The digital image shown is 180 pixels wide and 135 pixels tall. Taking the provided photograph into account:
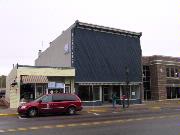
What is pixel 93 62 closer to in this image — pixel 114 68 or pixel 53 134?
pixel 114 68

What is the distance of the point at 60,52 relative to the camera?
40.4 m

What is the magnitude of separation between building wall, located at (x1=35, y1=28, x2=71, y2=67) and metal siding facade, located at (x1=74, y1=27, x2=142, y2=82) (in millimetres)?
1494

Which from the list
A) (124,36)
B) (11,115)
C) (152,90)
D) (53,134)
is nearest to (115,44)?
(124,36)

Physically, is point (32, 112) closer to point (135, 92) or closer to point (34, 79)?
point (34, 79)

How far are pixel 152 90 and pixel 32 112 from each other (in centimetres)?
2481

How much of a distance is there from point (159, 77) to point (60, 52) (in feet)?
46.3

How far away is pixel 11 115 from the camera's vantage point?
25219mm

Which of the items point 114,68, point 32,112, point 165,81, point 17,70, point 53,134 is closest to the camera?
point 53,134

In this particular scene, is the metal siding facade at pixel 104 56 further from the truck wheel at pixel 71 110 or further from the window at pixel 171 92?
the truck wheel at pixel 71 110

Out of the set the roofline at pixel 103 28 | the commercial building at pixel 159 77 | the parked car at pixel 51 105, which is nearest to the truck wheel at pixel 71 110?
the parked car at pixel 51 105

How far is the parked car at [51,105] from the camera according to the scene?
23.9 metres

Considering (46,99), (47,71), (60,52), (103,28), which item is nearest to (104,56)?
(103,28)

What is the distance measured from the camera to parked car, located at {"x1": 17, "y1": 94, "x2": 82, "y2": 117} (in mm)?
23859

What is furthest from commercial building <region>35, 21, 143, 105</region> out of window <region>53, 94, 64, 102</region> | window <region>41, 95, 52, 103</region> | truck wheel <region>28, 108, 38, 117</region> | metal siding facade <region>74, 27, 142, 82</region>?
truck wheel <region>28, 108, 38, 117</region>
